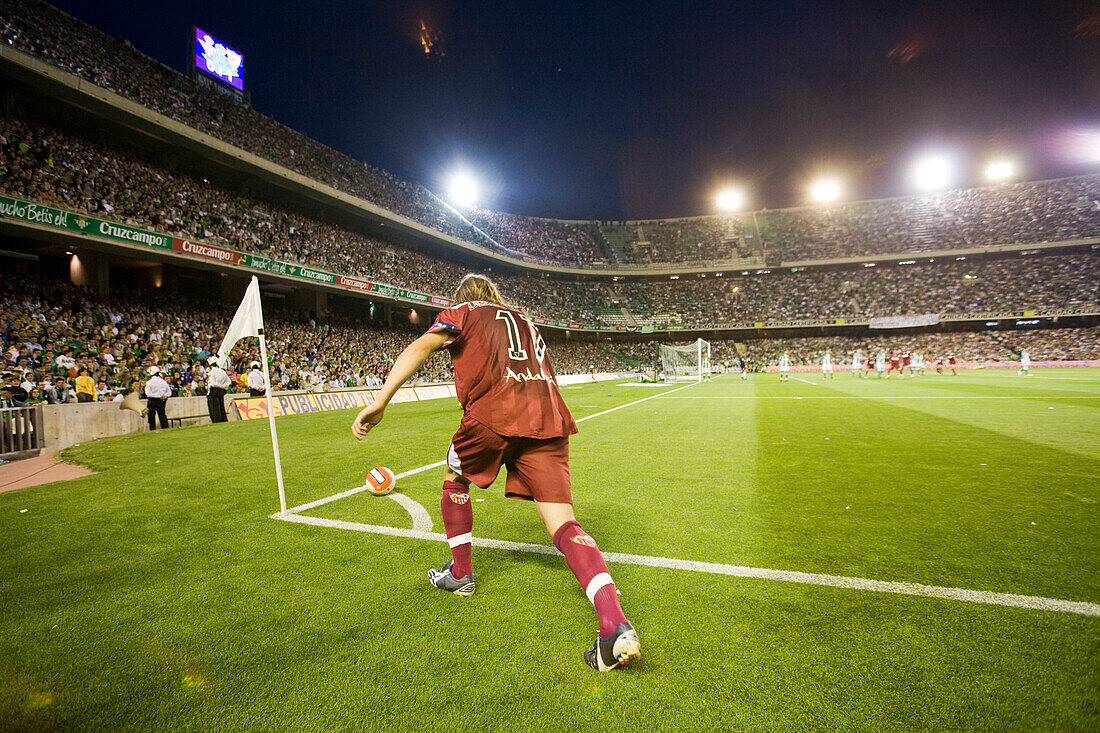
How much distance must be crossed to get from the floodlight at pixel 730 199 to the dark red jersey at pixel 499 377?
66.7 metres

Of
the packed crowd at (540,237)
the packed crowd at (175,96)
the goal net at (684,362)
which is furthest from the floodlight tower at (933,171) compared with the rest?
the packed crowd at (175,96)

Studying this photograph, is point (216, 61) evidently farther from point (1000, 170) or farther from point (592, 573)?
point (1000, 170)

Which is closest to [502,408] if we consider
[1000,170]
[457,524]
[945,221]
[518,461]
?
[518,461]

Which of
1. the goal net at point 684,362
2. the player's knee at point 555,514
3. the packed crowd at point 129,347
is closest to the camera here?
the player's knee at point 555,514

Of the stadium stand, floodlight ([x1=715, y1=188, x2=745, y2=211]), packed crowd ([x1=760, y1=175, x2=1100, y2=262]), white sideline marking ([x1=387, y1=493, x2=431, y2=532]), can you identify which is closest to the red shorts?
white sideline marking ([x1=387, y1=493, x2=431, y2=532])

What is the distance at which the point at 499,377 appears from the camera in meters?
2.60

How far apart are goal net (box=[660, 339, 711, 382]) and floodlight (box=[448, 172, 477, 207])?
83.6ft

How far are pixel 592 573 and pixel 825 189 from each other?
6858 centimetres

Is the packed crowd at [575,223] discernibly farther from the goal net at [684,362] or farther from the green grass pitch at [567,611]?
the green grass pitch at [567,611]

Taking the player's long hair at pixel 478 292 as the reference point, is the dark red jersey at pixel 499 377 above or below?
below

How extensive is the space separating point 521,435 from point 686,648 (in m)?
1.28

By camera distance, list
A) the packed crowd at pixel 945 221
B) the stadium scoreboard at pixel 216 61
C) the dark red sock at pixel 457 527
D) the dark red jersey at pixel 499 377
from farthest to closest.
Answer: the packed crowd at pixel 945 221
the stadium scoreboard at pixel 216 61
the dark red sock at pixel 457 527
the dark red jersey at pixel 499 377

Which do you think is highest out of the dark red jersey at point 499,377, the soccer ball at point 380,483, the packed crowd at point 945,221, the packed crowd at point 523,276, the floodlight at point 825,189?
the floodlight at point 825,189

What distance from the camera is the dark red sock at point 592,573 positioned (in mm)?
2061
